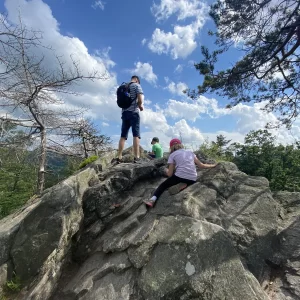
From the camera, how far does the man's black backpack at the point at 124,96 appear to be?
675cm

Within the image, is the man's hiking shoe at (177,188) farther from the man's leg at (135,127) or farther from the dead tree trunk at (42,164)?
the dead tree trunk at (42,164)

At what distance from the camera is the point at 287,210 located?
21.0ft

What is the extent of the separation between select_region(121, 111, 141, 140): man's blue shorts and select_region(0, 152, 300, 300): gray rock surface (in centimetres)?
109

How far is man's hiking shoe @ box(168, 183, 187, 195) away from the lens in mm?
5745

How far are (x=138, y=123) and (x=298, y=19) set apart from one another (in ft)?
17.1

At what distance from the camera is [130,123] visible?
698cm

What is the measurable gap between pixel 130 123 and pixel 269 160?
19141 millimetres

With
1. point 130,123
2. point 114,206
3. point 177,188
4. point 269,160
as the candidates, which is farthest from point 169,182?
point 269,160

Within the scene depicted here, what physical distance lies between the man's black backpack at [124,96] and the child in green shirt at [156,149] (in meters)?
3.19

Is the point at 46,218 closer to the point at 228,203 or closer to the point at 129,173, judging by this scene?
the point at 129,173

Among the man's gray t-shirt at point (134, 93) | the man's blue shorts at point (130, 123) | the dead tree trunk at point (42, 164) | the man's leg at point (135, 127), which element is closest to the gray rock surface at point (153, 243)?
the man's leg at point (135, 127)

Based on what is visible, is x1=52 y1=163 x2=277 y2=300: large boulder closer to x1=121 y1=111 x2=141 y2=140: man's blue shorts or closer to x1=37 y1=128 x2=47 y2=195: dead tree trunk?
x1=121 y1=111 x2=141 y2=140: man's blue shorts

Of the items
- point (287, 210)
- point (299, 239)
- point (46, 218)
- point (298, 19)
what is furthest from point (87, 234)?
point (298, 19)

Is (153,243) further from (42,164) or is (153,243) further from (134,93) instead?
(42,164)
